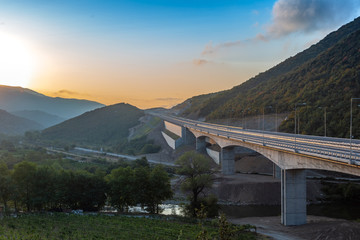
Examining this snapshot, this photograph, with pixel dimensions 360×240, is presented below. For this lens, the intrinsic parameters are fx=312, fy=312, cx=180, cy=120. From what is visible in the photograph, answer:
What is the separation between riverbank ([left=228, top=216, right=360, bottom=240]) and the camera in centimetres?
3278

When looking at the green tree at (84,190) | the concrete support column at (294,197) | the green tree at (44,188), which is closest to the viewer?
the concrete support column at (294,197)

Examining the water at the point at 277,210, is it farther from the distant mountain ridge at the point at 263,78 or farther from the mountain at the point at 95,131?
the mountain at the point at 95,131

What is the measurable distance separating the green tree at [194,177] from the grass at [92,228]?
8.61 metres

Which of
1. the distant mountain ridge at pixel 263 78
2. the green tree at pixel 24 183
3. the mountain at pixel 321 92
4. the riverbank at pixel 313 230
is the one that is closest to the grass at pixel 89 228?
the green tree at pixel 24 183

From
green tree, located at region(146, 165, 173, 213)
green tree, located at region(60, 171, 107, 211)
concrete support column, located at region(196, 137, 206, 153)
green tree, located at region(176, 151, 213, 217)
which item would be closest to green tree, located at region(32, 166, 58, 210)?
green tree, located at region(60, 171, 107, 211)

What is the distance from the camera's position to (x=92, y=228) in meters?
30.9

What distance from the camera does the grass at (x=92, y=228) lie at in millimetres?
27688

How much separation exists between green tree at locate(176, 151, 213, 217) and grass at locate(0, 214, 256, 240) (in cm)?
861

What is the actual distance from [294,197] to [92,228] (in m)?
23.4

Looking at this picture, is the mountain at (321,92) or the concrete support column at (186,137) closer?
the mountain at (321,92)

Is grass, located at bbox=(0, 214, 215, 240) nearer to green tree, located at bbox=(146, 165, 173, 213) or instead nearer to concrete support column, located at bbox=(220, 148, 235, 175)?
green tree, located at bbox=(146, 165, 173, 213)

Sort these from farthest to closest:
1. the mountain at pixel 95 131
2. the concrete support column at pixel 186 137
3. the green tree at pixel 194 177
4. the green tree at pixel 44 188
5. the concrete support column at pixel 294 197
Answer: the mountain at pixel 95 131, the concrete support column at pixel 186 137, the green tree at pixel 194 177, the green tree at pixel 44 188, the concrete support column at pixel 294 197

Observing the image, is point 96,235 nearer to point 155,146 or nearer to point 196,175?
point 196,175

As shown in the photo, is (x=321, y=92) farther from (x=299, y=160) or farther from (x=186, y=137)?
(x=299, y=160)
